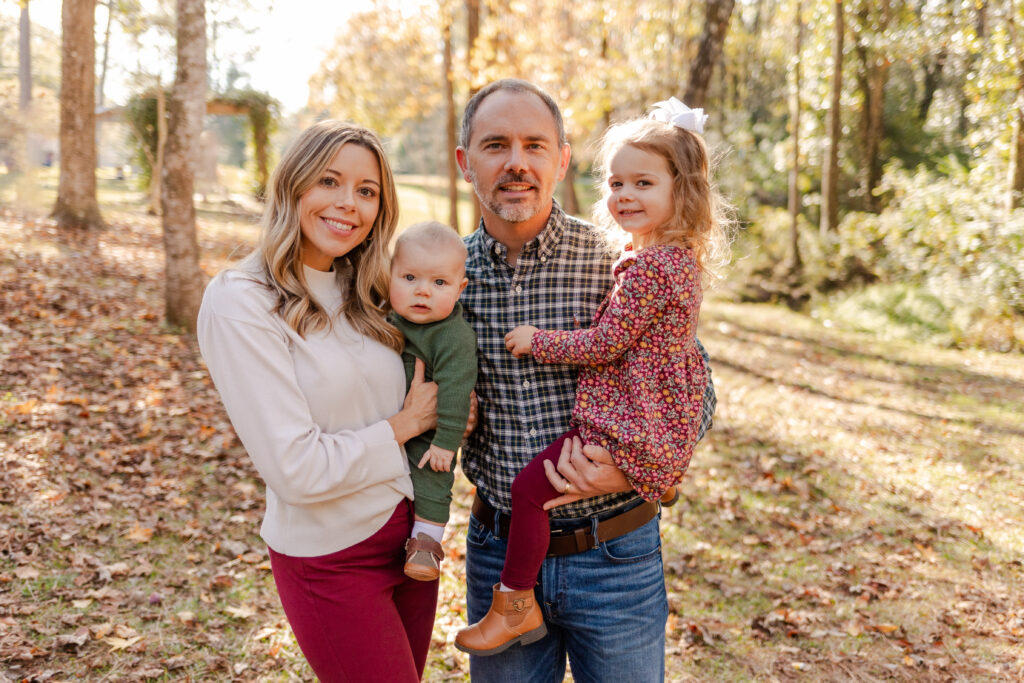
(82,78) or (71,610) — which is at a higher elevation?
(82,78)

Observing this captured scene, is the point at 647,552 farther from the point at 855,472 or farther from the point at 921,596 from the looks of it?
the point at 855,472

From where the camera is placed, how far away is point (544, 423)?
257 cm

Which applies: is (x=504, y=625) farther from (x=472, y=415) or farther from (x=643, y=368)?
(x=643, y=368)

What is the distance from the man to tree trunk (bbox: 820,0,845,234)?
50.7ft

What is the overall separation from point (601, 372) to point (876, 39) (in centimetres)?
1874

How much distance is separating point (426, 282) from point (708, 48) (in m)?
7.50

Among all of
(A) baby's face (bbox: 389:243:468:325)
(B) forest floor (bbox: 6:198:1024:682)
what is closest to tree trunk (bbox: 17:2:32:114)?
(B) forest floor (bbox: 6:198:1024:682)

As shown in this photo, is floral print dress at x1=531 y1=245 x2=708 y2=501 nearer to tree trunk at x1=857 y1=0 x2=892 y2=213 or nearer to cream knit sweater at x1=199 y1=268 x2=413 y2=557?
cream knit sweater at x1=199 y1=268 x2=413 y2=557

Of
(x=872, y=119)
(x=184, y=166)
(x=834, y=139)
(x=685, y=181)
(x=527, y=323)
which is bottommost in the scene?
(x=527, y=323)

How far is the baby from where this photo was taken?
7.98 feet

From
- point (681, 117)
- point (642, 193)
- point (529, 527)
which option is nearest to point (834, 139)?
point (681, 117)

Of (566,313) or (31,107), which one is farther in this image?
(31,107)

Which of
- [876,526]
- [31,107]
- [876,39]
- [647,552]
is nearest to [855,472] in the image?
[876,526]

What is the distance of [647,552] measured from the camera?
256cm
